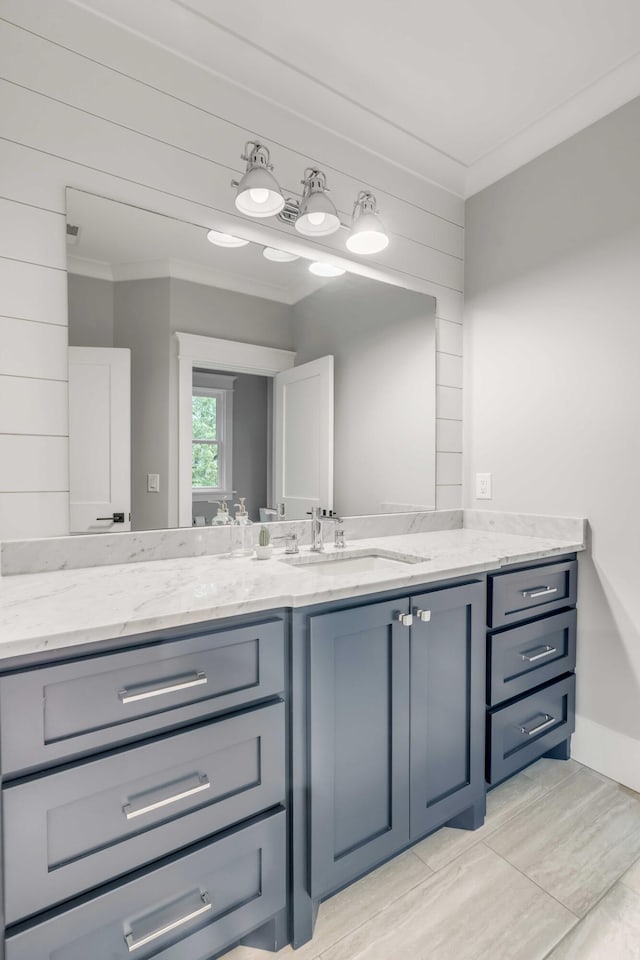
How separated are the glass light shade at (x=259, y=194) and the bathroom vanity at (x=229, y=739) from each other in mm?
1182

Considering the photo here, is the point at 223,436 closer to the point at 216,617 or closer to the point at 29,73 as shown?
the point at 216,617

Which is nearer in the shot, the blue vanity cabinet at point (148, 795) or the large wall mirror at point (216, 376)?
the blue vanity cabinet at point (148, 795)

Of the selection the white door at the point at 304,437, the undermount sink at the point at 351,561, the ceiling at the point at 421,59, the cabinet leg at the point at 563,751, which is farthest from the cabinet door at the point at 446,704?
the ceiling at the point at 421,59

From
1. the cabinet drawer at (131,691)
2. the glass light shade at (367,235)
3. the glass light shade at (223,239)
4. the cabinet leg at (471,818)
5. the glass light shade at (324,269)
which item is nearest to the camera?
the cabinet drawer at (131,691)

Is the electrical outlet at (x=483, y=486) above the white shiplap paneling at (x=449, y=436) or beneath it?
beneath

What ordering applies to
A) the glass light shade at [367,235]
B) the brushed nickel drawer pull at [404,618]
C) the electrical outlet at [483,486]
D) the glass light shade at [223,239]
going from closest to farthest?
the brushed nickel drawer pull at [404,618] < the glass light shade at [223,239] < the glass light shade at [367,235] < the electrical outlet at [483,486]

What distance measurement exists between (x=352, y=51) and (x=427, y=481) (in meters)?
1.65

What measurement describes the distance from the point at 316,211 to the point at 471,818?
209cm

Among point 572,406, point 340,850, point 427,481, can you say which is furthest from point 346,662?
point 572,406

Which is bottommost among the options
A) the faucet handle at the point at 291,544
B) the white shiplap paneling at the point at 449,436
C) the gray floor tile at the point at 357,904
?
the gray floor tile at the point at 357,904

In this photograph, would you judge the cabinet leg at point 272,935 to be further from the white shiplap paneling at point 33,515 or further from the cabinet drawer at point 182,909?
the white shiplap paneling at point 33,515

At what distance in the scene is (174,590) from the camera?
1172 millimetres

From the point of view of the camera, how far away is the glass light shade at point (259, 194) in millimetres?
1536

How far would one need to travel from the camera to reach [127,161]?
1511 mm
